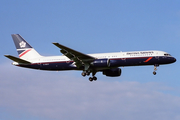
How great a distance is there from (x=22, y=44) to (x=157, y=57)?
25.3 metres

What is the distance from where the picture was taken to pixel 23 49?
62844 mm

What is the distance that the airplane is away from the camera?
54938mm

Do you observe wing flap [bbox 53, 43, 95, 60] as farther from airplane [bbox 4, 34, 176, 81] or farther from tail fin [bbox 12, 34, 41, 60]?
tail fin [bbox 12, 34, 41, 60]

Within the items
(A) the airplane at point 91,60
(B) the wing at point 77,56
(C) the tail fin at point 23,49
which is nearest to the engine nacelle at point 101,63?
(A) the airplane at point 91,60

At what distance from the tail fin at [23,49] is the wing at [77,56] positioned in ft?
29.5

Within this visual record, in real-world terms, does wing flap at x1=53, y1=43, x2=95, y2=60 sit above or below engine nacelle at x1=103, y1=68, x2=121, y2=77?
above

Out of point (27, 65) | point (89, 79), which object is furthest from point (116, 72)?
point (27, 65)

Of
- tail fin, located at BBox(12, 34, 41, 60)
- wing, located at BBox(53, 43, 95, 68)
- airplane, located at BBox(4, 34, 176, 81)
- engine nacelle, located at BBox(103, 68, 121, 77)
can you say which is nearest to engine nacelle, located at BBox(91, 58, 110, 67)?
airplane, located at BBox(4, 34, 176, 81)

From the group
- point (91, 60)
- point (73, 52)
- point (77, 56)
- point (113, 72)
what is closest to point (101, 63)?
point (91, 60)

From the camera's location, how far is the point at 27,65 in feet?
195

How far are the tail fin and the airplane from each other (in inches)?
34.5

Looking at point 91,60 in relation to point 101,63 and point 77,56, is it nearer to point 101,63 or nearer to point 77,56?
point 101,63

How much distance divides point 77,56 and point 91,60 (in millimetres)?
2489

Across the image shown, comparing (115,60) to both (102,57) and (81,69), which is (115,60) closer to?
(102,57)
